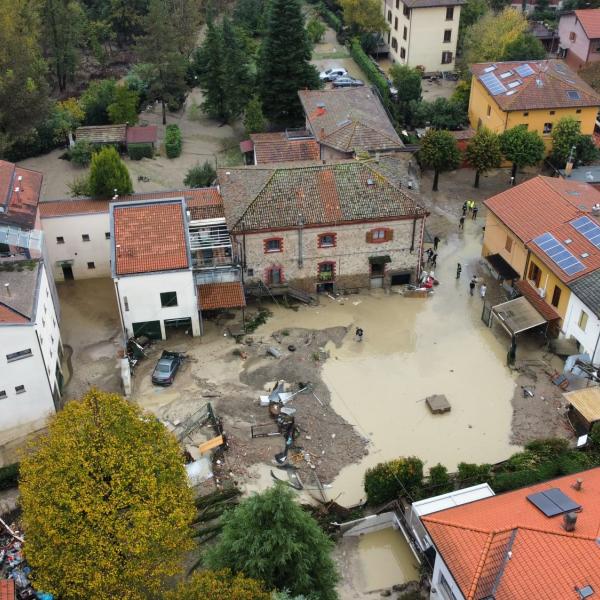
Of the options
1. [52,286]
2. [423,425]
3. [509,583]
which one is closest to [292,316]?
[423,425]

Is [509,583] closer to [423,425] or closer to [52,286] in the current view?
[423,425]

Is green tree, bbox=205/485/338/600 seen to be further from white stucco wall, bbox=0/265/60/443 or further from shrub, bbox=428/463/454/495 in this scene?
white stucco wall, bbox=0/265/60/443

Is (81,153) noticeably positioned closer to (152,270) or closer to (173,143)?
(173,143)

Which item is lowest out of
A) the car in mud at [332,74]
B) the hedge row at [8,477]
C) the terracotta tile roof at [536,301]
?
the hedge row at [8,477]

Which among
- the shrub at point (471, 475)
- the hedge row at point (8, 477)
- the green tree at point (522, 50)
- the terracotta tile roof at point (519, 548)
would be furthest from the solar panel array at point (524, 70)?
the hedge row at point (8, 477)

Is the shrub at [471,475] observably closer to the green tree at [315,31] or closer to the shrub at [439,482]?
the shrub at [439,482]

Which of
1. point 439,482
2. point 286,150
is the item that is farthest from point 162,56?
point 439,482
